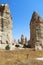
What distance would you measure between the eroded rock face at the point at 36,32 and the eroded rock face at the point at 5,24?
237 inches

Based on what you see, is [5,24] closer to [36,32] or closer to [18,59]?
[36,32]

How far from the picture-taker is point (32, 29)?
129 ft

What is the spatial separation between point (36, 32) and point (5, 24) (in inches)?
303

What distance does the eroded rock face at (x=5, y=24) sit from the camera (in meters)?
34.0

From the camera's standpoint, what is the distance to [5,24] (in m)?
34.5

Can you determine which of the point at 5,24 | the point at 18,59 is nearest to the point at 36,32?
the point at 5,24

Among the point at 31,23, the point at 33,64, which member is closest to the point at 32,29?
the point at 31,23

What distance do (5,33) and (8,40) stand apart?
1521 mm

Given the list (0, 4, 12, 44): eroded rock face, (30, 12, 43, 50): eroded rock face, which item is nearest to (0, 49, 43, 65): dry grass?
(0, 4, 12, 44): eroded rock face

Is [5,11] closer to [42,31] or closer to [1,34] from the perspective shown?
[1,34]

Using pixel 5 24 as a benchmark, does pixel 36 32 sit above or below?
below

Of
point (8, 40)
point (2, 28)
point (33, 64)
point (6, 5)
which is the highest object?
point (6, 5)

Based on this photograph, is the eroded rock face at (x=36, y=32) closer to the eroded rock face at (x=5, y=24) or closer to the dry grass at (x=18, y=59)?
the eroded rock face at (x=5, y=24)

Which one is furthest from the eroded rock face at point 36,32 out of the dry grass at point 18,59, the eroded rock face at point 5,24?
the dry grass at point 18,59
